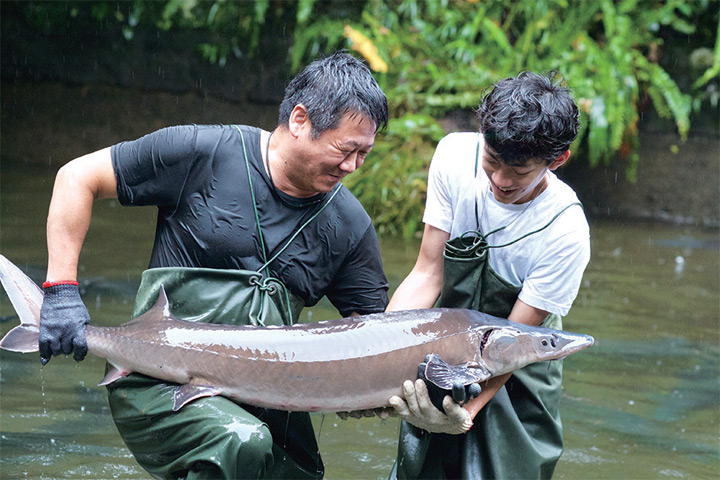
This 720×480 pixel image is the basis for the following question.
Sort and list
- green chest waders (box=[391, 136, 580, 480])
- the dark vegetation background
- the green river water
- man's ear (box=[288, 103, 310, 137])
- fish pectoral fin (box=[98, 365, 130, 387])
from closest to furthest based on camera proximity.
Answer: fish pectoral fin (box=[98, 365, 130, 387]) < man's ear (box=[288, 103, 310, 137]) < green chest waders (box=[391, 136, 580, 480]) < the green river water < the dark vegetation background

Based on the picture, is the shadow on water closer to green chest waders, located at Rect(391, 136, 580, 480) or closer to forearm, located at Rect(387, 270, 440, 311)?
green chest waders, located at Rect(391, 136, 580, 480)

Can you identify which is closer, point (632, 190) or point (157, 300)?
point (157, 300)

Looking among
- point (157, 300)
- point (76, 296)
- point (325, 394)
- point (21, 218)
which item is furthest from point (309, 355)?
point (21, 218)

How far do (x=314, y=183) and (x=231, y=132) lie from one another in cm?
44

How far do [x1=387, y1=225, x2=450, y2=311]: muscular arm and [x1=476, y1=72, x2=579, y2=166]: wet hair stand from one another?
0.55 m

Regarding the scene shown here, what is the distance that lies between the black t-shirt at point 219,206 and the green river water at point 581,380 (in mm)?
1503

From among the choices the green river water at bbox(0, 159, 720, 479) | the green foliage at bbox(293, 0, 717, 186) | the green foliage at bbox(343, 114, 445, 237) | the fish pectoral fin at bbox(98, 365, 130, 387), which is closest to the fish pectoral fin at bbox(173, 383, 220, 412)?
the fish pectoral fin at bbox(98, 365, 130, 387)

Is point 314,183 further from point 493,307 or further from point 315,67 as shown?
point 493,307

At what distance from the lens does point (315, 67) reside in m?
3.52

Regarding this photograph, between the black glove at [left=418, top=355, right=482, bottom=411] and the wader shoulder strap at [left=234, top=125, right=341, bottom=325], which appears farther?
the wader shoulder strap at [left=234, top=125, right=341, bottom=325]

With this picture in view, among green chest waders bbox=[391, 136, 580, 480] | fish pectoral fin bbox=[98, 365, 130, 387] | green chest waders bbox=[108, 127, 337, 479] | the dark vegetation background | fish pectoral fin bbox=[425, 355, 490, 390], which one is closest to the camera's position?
green chest waders bbox=[108, 127, 337, 479]

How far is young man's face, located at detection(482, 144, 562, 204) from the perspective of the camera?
3320 millimetres

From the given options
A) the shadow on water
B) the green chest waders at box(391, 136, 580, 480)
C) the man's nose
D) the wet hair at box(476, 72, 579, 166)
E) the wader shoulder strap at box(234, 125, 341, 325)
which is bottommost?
the shadow on water

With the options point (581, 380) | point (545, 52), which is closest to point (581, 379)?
point (581, 380)
